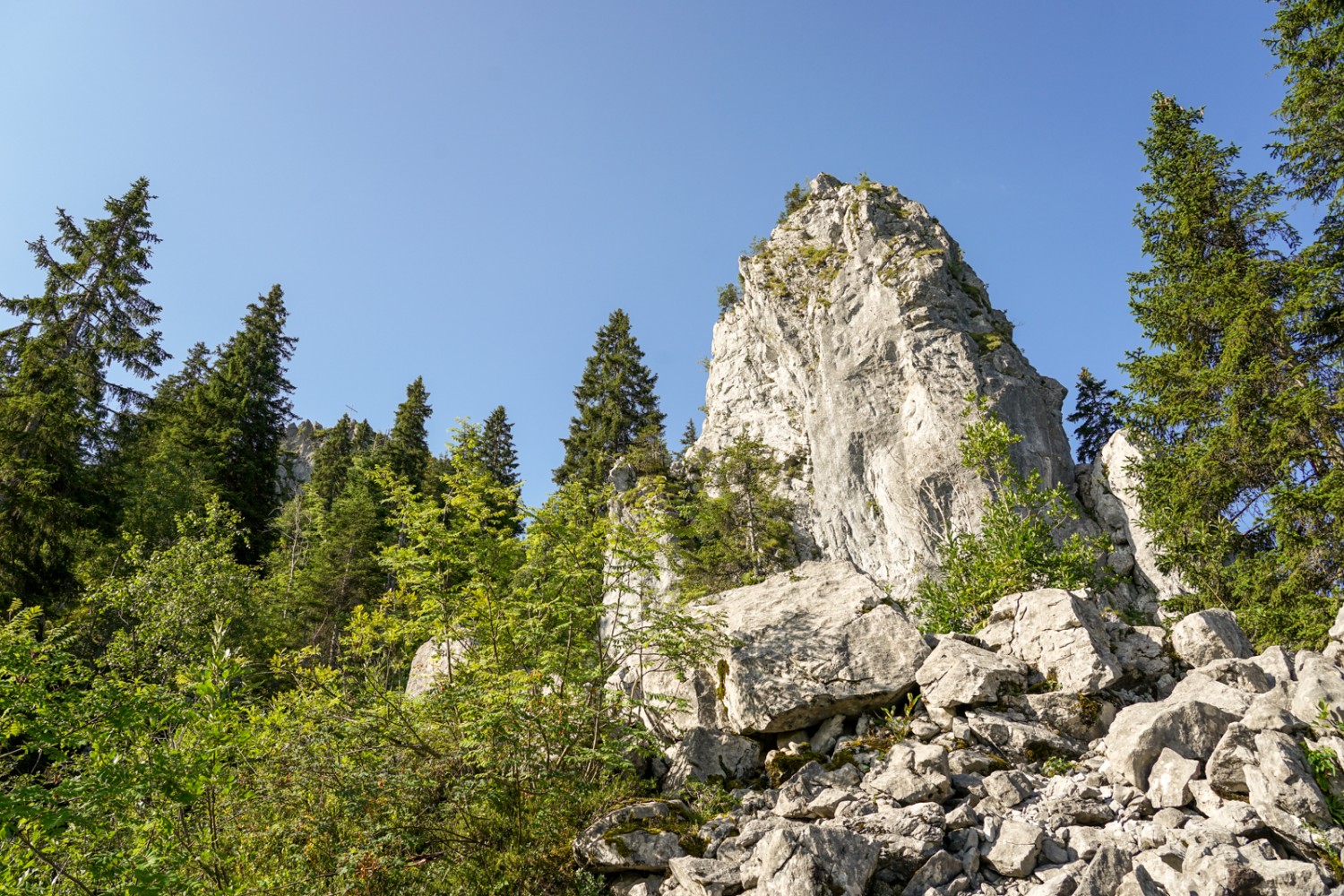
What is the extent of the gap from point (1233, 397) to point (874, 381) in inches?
587

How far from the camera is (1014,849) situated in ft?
15.2

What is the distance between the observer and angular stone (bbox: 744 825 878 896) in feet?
14.5

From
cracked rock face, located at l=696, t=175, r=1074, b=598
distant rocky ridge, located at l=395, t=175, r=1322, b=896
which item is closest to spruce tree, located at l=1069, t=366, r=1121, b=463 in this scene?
cracked rock face, located at l=696, t=175, r=1074, b=598

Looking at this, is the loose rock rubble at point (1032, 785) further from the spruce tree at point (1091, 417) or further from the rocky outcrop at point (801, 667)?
the spruce tree at point (1091, 417)

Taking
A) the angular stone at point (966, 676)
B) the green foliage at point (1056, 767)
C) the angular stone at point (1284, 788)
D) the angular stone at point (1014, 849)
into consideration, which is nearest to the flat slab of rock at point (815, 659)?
the angular stone at point (966, 676)

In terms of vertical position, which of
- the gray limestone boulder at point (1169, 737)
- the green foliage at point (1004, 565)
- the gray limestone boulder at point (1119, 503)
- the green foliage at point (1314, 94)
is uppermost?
the green foliage at point (1314, 94)

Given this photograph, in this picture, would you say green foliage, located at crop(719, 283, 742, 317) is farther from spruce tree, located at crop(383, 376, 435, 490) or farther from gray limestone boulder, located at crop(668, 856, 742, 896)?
gray limestone boulder, located at crop(668, 856, 742, 896)

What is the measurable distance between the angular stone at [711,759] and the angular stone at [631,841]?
3.48ft

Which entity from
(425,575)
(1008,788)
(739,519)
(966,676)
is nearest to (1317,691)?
(1008,788)

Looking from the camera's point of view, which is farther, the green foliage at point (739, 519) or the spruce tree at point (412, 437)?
the spruce tree at point (412, 437)

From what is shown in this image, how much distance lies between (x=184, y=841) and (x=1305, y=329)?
1850 cm

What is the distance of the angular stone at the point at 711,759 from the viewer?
22.9ft

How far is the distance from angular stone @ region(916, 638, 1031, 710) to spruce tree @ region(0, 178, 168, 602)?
18.1 meters

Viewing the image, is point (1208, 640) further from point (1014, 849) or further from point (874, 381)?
point (874, 381)
